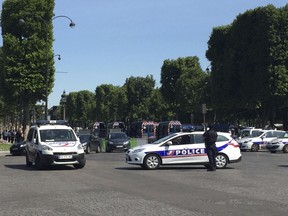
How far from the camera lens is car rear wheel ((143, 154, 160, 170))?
61.6 feet

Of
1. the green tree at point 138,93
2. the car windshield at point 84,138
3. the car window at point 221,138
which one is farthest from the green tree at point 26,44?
the green tree at point 138,93

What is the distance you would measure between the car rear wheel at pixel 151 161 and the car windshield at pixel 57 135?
3.15 metres

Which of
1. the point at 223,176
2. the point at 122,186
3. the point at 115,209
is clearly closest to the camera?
the point at 115,209

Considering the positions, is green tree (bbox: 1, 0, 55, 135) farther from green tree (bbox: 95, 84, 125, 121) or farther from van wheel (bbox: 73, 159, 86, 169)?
green tree (bbox: 95, 84, 125, 121)

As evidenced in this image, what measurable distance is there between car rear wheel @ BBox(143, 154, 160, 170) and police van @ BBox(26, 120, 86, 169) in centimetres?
256

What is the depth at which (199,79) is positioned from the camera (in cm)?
7038

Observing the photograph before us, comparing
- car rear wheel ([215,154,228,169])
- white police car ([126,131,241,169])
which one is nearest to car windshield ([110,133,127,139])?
white police car ([126,131,241,169])

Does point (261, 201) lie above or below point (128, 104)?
below

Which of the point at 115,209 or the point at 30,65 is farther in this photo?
the point at 30,65

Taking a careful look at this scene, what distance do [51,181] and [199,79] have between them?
57.0 metres

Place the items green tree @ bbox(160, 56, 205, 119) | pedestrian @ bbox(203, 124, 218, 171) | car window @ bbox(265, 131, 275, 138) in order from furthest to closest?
green tree @ bbox(160, 56, 205, 119)
car window @ bbox(265, 131, 275, 138)
pedestrian @ bbox(203, 124, 218, 171)

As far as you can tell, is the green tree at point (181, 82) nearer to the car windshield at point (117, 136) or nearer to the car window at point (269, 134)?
the car windshield at point (117, 136)

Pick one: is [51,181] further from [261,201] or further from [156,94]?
[156,94]

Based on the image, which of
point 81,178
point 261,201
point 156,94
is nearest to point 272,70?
point 81,178
